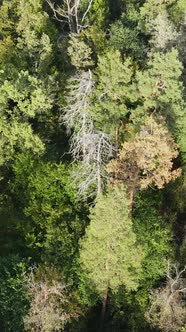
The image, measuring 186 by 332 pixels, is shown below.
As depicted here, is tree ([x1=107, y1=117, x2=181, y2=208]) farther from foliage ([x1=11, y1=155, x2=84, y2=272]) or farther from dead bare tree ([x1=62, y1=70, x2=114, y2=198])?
foliage ([x1=11, y1=155, x2=84, y2=272])

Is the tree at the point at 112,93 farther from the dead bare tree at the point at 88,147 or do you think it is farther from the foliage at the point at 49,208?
the foliage at the point at 49,208

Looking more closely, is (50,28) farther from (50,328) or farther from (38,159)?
(50,328)

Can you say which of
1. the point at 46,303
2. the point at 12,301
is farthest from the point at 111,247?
the point at 12,301

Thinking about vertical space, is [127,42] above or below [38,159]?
above

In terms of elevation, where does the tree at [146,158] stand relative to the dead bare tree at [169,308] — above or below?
above

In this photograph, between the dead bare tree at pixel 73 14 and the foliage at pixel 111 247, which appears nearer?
the foliage at pixel 111 247

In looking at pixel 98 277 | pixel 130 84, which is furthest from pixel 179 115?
pixel 98 277

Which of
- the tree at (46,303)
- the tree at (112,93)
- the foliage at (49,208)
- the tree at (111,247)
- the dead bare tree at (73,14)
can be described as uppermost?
the dead bare tree at (73,14)


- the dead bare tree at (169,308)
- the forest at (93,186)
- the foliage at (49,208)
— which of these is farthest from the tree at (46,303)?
the dead bare tree at (169,308)
